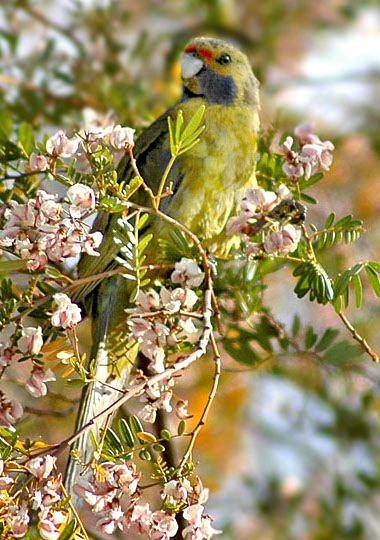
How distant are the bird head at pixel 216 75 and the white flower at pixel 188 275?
36.4 inches

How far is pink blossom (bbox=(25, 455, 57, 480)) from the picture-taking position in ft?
3.89

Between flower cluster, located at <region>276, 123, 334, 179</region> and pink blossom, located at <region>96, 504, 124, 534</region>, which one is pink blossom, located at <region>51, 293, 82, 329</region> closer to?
pink blossom, located at <region>96, 504, 124, 534</region>

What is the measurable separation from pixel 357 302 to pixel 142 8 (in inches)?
83.3

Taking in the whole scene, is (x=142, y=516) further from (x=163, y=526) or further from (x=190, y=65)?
(x=190, y=65)

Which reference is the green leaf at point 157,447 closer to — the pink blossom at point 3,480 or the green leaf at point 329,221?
the pink blossom at point 3,480

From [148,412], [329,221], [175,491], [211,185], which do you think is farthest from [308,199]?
[175,491]

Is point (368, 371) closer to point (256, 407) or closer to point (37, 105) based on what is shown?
point (37, 105)

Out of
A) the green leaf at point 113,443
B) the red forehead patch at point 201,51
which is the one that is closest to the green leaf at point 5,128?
the red forehead patch at point 201,51

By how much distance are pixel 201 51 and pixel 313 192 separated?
0.68 meters

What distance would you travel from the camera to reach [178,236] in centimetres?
151

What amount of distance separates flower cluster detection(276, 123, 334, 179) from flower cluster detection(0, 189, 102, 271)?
352 millimetres

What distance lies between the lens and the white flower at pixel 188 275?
1384 mm

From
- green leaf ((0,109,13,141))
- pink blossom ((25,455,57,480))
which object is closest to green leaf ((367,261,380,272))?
pink blossom ((25,455,57,480))

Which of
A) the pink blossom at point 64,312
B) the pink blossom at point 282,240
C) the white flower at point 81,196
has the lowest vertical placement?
the pink blossom at point 64,312
